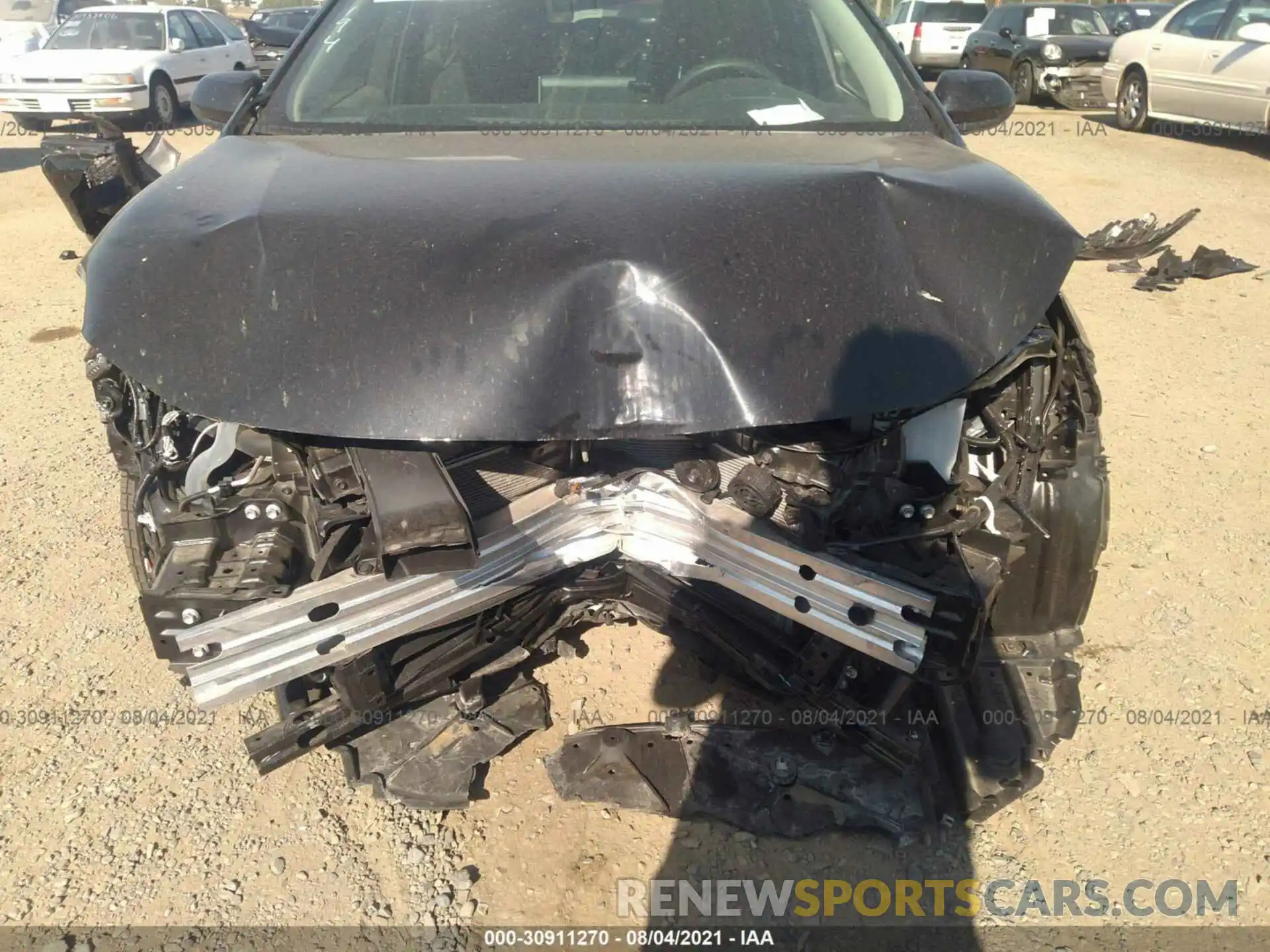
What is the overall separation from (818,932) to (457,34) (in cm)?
256

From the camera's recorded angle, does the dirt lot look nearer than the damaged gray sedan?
No

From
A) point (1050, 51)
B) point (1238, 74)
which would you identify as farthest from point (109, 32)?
point (1238, 74)

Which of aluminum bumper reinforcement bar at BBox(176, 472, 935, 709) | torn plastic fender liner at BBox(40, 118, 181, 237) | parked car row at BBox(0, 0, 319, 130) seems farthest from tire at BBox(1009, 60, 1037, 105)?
aluminum bumper reinforcement bar at BBox(176, 472, 935, 709)

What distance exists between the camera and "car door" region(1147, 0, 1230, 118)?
31.2ft

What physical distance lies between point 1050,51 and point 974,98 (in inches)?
454

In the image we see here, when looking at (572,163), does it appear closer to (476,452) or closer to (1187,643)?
(476,452)

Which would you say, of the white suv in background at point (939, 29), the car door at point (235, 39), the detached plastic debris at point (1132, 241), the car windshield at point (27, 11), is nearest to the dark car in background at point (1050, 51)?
the white suv in background at point (939, 29)

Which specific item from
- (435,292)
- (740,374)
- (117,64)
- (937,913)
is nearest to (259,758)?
(435,292)

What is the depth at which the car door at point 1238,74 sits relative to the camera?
8734 millimetres

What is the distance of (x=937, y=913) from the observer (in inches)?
80.2

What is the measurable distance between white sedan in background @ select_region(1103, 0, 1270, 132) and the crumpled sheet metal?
9.03m

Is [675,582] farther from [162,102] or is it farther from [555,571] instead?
[162,102]

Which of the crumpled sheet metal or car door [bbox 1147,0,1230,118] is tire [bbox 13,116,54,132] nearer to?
the crumpled sheet metal

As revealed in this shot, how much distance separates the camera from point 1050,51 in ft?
40.3
